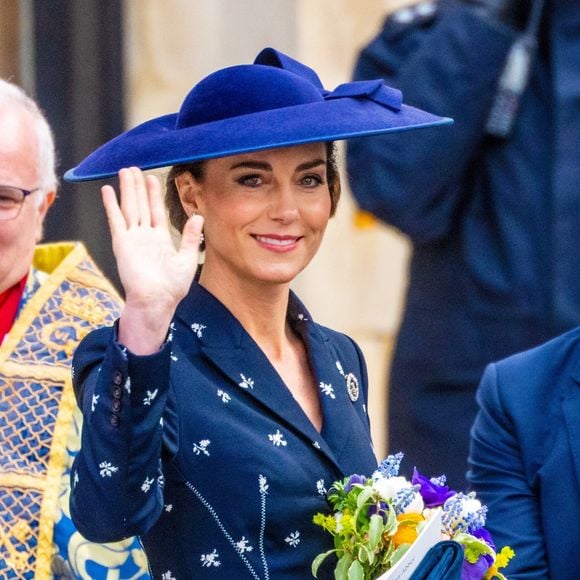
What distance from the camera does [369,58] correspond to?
17.2 ft

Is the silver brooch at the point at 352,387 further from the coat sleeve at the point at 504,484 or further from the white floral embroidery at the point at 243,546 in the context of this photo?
the white floral embroidery at the point at 243,546

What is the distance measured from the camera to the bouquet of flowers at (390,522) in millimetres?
3137

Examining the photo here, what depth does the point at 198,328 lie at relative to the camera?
10.9 feet

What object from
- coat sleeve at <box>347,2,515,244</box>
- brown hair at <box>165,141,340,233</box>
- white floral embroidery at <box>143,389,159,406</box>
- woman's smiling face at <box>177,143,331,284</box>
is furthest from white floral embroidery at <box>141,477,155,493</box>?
coat sleeve at <box>347,2,515,244</box>

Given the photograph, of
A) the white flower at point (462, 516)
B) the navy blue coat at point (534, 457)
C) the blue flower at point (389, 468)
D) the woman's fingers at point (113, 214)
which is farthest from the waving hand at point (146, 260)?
the navy blue coat at point (534, 457)

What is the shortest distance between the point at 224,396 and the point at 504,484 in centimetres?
70

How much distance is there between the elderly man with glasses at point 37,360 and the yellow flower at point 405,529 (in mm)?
693

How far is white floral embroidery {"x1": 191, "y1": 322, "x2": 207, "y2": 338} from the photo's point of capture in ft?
10.9

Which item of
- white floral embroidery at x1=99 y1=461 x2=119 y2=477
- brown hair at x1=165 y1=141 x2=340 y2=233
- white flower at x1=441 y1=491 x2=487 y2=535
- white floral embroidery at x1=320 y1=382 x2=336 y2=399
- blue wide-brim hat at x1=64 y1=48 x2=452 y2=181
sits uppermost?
blue wide-brim hat at x1=64 y1=48 x2=452 y2=181

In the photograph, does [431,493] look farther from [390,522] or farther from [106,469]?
[106,469]

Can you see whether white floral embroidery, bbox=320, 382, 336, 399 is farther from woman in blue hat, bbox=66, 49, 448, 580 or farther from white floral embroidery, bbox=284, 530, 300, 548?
white floral embroidery, bbox=284, 530, 300, 548

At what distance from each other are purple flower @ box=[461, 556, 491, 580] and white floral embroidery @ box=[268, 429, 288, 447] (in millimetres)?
360

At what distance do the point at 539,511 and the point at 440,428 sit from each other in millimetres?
1603

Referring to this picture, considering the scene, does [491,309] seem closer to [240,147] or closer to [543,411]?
[543,411]
